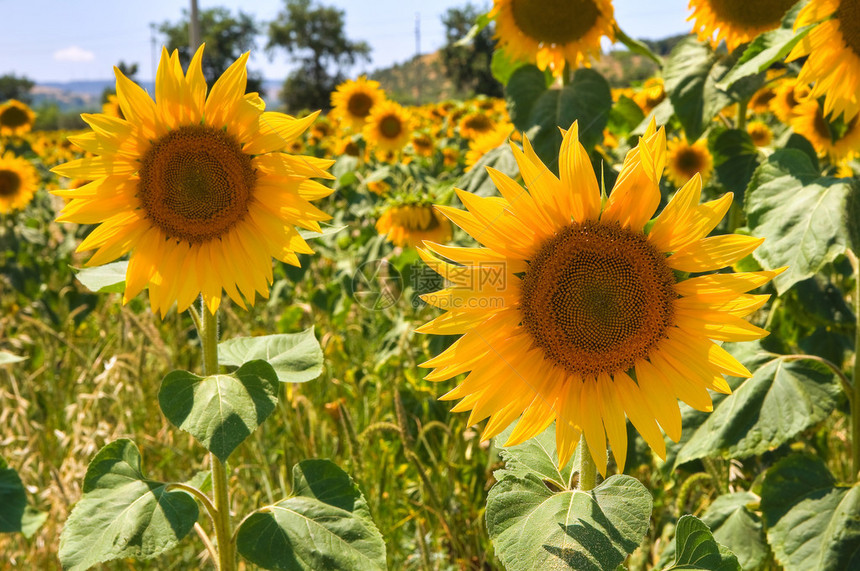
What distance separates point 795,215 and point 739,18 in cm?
110

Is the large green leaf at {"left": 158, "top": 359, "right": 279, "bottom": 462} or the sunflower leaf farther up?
the large green leaf at {"left": 158, "top": 359, "right": 279, "bottom": 462}

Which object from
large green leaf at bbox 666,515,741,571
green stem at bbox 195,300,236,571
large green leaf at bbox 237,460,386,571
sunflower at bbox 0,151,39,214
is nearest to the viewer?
large green leaf at bbox 666,515,741,571

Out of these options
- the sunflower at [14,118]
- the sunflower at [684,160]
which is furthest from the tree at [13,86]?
the sunflower at [684,160]

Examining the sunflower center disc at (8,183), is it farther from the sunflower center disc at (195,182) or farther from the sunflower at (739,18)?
the sunflower at (739,18)

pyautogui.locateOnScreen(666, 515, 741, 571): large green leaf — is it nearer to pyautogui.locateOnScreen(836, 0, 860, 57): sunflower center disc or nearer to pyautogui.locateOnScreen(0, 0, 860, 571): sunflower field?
pyautogui.locateOnScreen(0, 0, 860, 571): sunflower field

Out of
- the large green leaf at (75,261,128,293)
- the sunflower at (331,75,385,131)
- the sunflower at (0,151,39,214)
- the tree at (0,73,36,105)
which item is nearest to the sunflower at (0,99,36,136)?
the sunflower at (0,151,39,214)

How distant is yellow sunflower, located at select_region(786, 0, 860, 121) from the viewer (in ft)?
6.11

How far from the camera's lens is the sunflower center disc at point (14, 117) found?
393 inches

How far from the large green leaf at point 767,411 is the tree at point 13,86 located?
2204 inches

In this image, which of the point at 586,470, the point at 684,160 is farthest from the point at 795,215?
the point at 684,160

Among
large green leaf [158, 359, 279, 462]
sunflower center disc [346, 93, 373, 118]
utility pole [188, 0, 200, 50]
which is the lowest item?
large green leaf [158, 359, 279, 462]

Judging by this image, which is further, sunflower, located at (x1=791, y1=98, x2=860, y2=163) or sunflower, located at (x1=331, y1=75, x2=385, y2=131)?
sunflower, located at (x1=331, y1=75, x2=385, y2=131)

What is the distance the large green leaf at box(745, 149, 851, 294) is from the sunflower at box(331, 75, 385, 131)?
17.9ft

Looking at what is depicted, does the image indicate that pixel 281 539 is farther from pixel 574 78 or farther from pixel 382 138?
pixel 382 138
